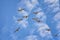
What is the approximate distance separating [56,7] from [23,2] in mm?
465

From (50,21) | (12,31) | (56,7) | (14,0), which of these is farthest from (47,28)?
(14,0)

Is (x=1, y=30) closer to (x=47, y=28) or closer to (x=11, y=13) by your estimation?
(x=11, y=13)

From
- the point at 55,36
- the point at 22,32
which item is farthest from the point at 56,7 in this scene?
the point at 22,32

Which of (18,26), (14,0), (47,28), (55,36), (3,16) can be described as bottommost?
(55,36)

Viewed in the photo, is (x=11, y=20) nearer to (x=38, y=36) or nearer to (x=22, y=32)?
(x=22, y=32)

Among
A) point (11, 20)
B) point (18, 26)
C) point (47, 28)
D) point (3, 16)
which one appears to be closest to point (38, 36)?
point (47, 28)

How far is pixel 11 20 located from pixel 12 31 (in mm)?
153

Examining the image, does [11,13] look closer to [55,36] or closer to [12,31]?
[12,31]

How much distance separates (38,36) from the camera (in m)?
1.86

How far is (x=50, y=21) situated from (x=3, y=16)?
2.17ft

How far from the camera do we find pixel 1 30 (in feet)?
6.23

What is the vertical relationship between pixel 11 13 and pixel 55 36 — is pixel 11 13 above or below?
above

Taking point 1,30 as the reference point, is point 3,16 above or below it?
above

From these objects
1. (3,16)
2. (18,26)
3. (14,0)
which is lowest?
(18,26)
